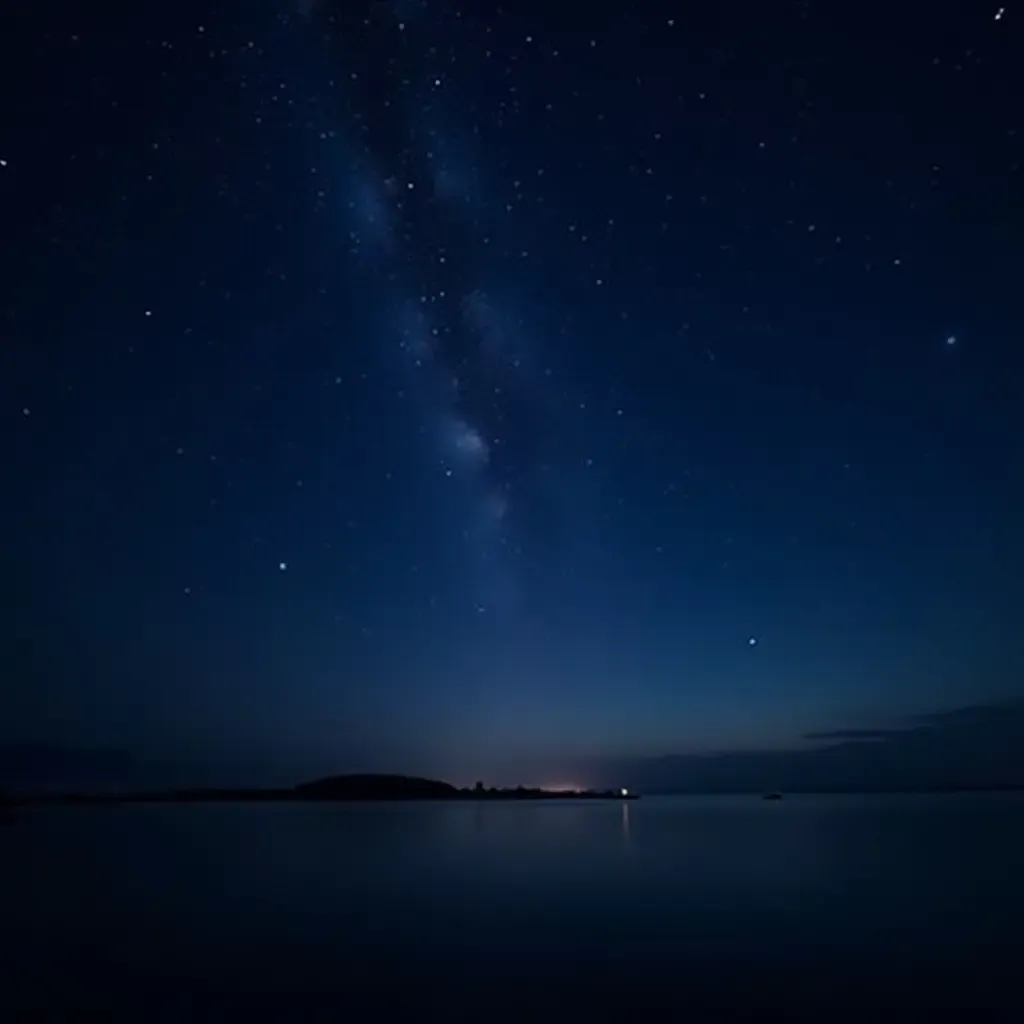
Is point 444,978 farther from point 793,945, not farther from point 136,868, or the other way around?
point 136,868

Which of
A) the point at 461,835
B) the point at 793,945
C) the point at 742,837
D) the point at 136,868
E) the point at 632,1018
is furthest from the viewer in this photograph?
the point at 461,835

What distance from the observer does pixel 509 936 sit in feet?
72.4

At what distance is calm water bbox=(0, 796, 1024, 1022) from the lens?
1583 centimetres

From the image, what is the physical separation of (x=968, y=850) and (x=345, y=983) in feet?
135

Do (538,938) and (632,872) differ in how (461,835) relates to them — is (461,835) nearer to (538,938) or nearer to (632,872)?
(632,872)

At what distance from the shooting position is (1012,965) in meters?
18.7

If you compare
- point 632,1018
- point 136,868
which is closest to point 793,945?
point 632,1018

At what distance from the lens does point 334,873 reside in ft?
120

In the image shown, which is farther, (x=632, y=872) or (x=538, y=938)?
(x=632, y=872)

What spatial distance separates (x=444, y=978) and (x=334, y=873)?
20449mm

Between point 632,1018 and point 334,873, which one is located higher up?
point 334,873

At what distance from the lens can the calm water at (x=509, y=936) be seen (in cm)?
1583

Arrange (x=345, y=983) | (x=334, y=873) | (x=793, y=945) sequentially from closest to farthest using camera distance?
(x=345, y=983)
(x=793, y=945)
(x=334, y=873)

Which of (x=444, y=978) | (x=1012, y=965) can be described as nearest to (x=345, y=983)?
(x=444, y=978)
